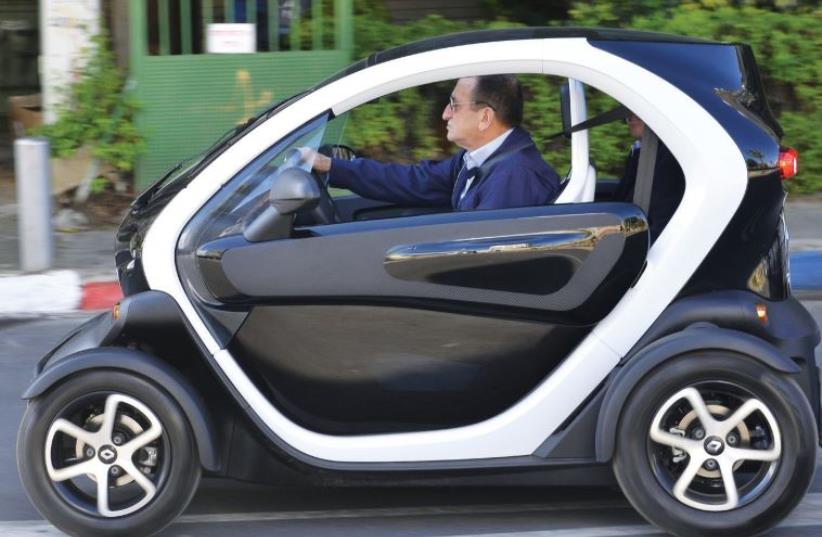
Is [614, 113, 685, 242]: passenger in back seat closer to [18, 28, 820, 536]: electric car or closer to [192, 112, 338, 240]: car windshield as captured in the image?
[18, 28, 820, 536]: electric car

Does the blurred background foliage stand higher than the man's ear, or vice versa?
the man's ear

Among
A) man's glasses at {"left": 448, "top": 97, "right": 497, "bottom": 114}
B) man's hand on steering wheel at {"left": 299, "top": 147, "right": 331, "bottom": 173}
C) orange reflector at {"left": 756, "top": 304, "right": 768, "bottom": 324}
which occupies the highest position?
man's glasses at {"left": 448, "top": 97, "right": 497, "bottom": 114}

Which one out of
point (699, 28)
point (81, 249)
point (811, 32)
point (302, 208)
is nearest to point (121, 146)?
point (81, 249)

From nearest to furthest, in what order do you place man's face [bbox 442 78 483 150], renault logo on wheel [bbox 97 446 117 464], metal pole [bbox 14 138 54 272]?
1. renault logo on wheel [bbox 97 446 117 464]
2. man's face [bbox 442 78 483 150]
3. metal pole [bbox 14 138 54 272]

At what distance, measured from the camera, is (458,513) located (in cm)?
450

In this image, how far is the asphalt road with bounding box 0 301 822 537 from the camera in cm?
434

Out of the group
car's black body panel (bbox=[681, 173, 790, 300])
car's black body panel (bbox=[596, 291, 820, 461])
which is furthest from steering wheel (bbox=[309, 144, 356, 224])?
car's black body panel (bbox=[681, 173, 790, 300])

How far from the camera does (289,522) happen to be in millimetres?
4445

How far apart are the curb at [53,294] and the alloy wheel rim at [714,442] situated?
166 inches

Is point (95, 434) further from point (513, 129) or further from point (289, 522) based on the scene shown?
point (513, 129)

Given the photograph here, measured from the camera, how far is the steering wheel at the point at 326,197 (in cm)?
433

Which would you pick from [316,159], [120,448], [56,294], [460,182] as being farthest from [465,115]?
[56,294]

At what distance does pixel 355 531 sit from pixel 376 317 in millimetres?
712

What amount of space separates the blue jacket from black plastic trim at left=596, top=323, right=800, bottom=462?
1.96 ft
